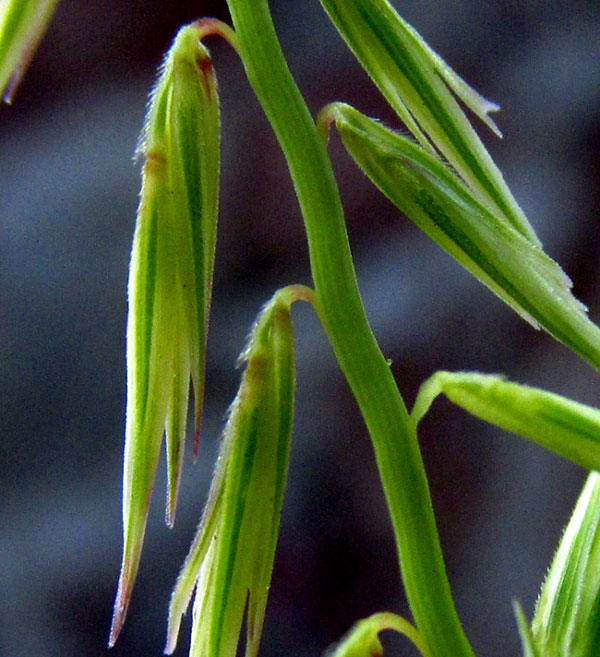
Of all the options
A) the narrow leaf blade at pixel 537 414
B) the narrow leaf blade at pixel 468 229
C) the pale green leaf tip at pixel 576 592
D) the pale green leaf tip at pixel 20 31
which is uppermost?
the pale green leaf tip at pixel 20 31

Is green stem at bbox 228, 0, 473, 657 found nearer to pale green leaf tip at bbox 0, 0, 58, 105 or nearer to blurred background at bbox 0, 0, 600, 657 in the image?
pale green leaf tip at bbox 0, 0, 58, 105

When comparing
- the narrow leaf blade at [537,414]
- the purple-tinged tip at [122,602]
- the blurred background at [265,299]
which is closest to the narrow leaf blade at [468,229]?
the narrow leaf blade at [537,414]

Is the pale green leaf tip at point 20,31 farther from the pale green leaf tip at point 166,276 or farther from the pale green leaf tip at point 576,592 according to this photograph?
the pale green leaf tip at point 576,592

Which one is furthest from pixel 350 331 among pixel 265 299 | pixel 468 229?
pixel 265 299

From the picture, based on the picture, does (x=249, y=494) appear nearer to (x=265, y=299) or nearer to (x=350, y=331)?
(x=350, y=331)

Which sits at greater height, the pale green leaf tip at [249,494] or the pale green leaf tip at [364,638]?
the pale green leaf tip at [249,494]

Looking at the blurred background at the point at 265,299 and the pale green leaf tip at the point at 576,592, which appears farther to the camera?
the blurred background at the point at 265,299

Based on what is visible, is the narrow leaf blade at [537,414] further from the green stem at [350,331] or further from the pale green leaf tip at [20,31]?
the pale green leaf tip at [20,31]

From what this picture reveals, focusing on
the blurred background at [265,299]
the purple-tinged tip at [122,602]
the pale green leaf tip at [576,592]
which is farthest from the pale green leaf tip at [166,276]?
the blurred background at [265,299]
